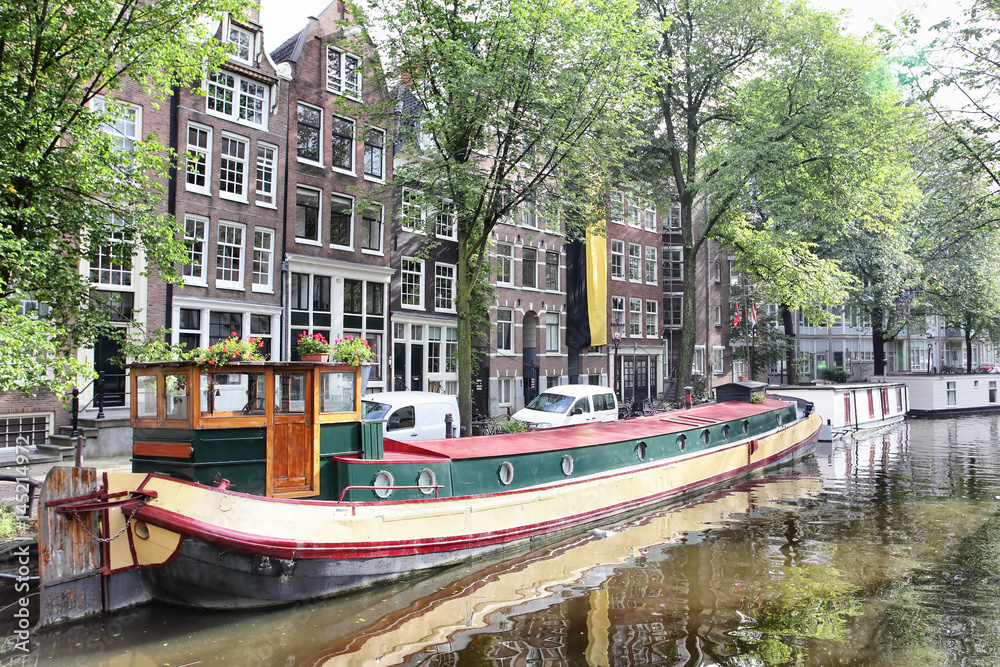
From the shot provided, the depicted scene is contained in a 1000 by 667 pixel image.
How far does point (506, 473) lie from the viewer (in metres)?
11.5

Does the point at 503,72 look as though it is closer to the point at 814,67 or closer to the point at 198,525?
the point at 198,525

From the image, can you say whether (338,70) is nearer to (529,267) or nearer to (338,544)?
(529,267)

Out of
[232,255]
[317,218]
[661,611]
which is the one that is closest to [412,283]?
[317,218]

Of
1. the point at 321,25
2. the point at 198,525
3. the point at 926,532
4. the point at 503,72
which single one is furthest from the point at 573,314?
the point at 198,525

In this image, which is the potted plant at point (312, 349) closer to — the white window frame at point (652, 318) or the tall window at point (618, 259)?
the tall window at point (618, 259)

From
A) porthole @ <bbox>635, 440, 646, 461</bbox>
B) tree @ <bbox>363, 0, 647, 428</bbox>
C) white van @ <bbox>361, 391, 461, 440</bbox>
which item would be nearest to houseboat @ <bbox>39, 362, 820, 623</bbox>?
porthole @ <bbox>635, 440, 646, 461</bbox>

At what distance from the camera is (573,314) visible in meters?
33.8

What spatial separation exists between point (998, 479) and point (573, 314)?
62.9 ft

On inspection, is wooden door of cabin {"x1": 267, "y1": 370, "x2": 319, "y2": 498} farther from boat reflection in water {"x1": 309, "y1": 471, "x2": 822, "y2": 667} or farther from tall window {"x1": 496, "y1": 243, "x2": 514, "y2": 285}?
tall window {"x1": 496, "y1": 243, "x2": 514, "y2": 285}

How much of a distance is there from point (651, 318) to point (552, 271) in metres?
9.27

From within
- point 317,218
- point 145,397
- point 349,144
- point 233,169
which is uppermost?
point 349,144

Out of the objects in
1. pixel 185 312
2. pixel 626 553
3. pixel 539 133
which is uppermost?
pixel 539 133

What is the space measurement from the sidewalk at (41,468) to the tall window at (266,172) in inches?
364

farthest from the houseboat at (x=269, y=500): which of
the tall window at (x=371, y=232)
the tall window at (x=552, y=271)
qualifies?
the tall window at (x=552, y=271)
